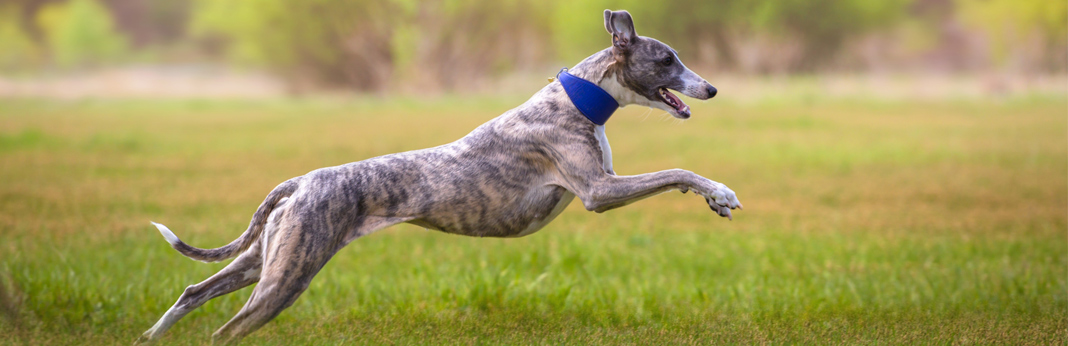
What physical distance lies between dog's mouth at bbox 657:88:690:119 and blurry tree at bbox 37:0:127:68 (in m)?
58.8

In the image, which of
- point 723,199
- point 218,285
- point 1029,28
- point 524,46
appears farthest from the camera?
point 524,46

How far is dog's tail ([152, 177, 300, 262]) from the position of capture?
15.2ft

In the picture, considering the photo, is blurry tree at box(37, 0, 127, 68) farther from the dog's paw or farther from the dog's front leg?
the dog's paw

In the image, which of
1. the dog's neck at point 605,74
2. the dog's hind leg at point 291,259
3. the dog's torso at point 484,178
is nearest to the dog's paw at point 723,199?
the dog's torso at point 484,178

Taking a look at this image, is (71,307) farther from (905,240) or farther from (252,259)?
(905,240)

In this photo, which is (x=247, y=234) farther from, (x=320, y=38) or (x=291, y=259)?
(x=320, y=38)

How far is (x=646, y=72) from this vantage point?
15.2 feet

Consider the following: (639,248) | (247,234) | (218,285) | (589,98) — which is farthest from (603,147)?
(639,248)

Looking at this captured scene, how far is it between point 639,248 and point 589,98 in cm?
526

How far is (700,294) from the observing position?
21.8 feet

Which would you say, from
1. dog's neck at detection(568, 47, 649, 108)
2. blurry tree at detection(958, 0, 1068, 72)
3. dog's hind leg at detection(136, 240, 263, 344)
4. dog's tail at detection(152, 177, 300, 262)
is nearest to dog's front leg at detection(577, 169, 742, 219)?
dog's neck at detection(568, 47, 649, 108)

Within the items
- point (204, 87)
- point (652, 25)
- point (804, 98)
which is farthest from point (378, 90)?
point (804, 98)

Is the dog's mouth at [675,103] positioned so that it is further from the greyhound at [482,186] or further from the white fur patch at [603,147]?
the white fur patch at [603,147]

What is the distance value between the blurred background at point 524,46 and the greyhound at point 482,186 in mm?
27169
